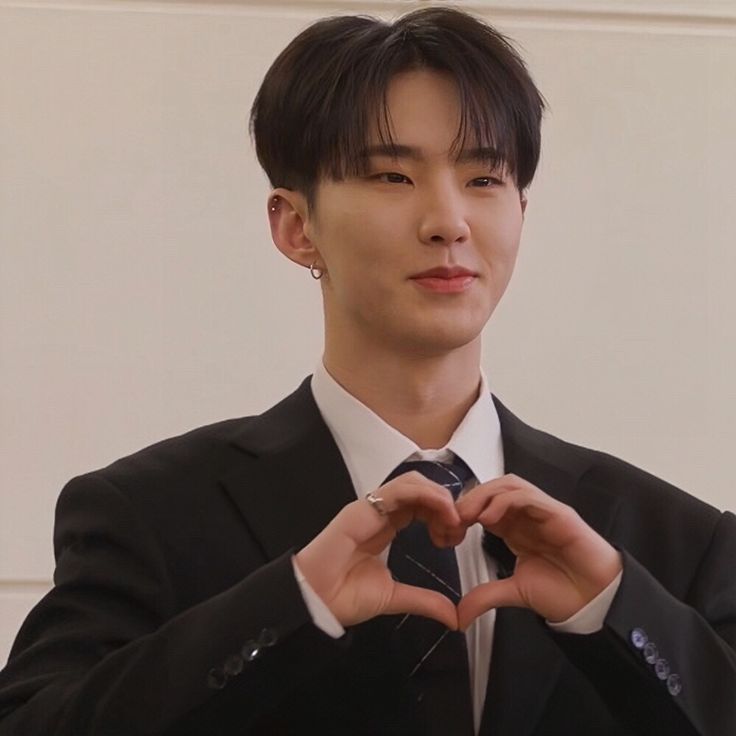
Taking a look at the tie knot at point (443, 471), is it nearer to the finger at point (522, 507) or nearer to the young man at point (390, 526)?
the young man at point (390, 526)

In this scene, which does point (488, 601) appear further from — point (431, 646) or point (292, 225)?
point (292, 225)

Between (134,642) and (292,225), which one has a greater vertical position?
(292,225)

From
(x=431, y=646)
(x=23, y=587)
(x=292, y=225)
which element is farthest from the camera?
(x=23, y=587)

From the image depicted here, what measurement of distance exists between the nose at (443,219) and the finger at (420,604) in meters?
0.29

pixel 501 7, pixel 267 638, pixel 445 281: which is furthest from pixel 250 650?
pixel 501 7

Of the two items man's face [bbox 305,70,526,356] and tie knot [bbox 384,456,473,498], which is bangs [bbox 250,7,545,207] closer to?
man's face [bbox 305,70,526,356]

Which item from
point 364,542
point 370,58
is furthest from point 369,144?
point 364,542

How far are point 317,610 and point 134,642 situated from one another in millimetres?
148

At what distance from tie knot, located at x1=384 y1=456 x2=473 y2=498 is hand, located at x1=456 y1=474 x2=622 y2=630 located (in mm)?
138

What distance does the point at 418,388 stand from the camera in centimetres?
137

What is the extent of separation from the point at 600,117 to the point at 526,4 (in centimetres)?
18

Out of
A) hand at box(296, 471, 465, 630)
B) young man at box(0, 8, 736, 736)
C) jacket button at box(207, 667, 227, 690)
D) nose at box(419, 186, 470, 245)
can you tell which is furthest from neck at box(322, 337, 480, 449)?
jacket button at box(207, 667, 227, 690)

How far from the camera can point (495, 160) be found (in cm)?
135

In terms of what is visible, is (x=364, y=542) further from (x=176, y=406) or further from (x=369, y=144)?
(x=176, y=406)
